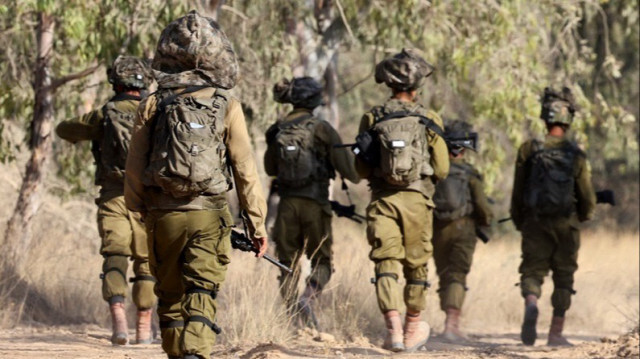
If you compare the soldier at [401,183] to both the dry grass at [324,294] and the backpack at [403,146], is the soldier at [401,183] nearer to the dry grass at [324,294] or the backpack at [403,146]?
the backpack at [403,146]

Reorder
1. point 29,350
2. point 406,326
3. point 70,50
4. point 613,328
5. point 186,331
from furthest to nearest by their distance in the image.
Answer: point 613,328
point 70,50
point 406,326
point 29,350
point 186,331

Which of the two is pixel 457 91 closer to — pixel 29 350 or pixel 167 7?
pixel 167 7

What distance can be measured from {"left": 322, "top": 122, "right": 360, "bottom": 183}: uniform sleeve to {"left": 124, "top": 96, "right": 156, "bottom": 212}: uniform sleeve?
137 inches

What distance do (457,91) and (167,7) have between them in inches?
178

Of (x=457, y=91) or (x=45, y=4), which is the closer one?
(x=45, y=4)

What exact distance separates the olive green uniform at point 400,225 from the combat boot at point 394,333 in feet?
0.18

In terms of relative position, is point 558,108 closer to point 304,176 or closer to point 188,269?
point 304,176

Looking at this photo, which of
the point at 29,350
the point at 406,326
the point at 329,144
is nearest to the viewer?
the point at 29,350

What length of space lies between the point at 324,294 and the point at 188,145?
16.4ft

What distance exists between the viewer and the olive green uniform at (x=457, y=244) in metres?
10.6


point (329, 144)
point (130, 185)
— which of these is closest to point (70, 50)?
point (329, 144)

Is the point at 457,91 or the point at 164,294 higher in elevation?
the point at 457,91

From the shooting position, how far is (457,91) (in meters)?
14.2

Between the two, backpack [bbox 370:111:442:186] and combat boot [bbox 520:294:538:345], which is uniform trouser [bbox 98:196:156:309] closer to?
backpack [bbox 370:111:442:186]
